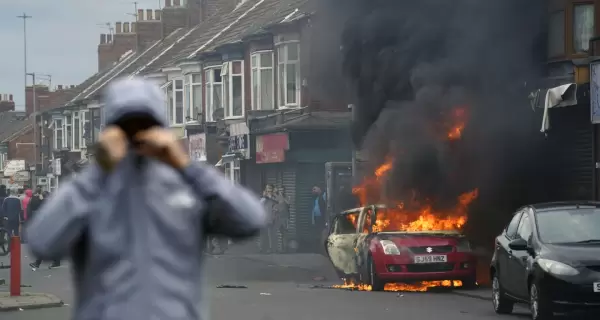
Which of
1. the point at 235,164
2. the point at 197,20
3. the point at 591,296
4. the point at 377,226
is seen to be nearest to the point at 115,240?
the point at 591,296

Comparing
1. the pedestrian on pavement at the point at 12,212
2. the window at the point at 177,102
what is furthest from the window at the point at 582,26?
the window at the point at 177,102

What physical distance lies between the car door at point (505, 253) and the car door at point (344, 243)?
4822mm

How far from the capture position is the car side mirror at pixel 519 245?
1342cm

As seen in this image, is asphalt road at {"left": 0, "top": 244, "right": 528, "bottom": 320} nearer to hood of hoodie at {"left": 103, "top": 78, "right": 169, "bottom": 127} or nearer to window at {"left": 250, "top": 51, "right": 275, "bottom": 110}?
hood of hoodie at {"left": 103, "top": 78, "right": 169, "bottom": 127}

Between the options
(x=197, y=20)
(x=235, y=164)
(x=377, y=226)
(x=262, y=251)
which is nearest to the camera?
(x=377, y=226)

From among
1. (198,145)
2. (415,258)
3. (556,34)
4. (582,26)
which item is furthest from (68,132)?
(415,258)

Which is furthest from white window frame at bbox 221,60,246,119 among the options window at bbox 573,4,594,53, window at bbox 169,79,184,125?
window at bbox 573,4,594,53

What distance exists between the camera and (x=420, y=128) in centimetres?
2459

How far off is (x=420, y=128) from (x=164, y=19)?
38.8m

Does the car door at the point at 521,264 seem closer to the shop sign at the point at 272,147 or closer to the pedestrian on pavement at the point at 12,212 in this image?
the pedestrian on pavement at the point at 12,212

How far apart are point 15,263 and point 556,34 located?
13.3 meters

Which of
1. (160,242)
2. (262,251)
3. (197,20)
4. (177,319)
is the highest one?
(197,20)

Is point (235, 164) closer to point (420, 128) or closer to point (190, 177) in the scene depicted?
point (420, 128)

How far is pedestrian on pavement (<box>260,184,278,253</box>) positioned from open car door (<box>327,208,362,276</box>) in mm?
9126
